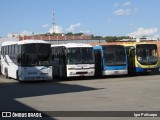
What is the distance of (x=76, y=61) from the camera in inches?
1176

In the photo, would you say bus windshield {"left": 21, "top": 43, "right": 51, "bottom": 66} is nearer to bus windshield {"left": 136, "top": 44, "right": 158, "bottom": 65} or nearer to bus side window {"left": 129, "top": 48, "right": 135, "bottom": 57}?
bus side window {"left": 129, "top": 48, "right": 135, "bottom": 57}

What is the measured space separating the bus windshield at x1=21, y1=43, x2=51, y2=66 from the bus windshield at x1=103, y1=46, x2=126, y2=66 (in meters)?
5.22

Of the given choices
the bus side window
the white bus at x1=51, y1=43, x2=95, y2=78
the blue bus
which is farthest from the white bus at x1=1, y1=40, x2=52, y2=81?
the bus side window

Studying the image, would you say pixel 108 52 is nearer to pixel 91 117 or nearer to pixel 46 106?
pixel 46 106

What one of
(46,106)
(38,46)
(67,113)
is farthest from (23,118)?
(38,46)

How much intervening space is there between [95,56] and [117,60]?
2051 millimetres

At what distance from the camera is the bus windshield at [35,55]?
90.3ft


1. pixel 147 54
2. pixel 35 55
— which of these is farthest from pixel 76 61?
pixel 147 54

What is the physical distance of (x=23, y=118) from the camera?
11.4m

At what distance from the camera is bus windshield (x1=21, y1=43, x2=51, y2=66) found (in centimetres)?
2753

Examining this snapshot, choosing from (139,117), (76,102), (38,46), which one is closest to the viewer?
(139,117)

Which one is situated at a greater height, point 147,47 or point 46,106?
point 147,47

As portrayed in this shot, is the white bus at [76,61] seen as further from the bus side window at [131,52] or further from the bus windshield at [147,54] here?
the bus windshield at [147,54]

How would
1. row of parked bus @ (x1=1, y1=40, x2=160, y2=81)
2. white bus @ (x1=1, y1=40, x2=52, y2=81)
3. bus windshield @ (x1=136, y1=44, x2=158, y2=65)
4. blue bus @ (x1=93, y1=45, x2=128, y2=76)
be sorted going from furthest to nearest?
bus windshield @ (x1=136, y1=44, x2=158, y2=65), blue bus @ (x1=93, y1=45, x2=128, y2=76), row of parked bus @ (x1=1, y1=40, x2=160, y2=81), white bus @ (x1=1, y1=40, x2=52, y2=81)
